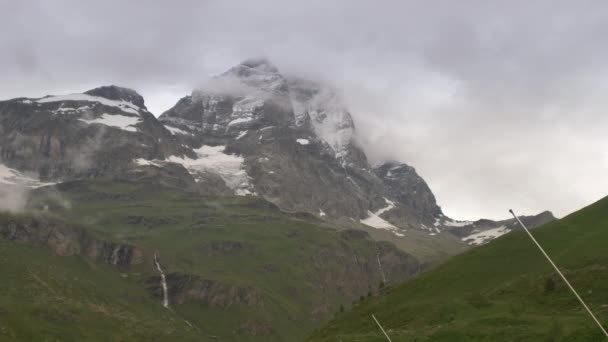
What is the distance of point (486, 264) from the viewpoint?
452 ft

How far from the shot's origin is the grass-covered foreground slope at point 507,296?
85262 millimetres

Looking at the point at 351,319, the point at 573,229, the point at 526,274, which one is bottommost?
the point at 351,319

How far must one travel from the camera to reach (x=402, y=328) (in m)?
110

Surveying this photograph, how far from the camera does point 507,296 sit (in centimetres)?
10806

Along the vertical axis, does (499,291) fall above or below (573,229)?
below

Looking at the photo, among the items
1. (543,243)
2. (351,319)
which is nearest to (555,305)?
(543,243)

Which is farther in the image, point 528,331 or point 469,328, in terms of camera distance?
point 469,328

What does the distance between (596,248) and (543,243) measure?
659 inches

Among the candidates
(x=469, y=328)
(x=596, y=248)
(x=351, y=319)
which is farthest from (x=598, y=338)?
(x=351, y=319)

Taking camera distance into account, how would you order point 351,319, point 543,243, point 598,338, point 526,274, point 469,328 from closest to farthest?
point 598,338 → point 469,328 → point 526,274 → point 543,243 → point 351,319

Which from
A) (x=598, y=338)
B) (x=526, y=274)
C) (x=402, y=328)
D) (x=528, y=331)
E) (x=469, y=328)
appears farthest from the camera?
(x=526, y=274)

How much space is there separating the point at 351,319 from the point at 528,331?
6345 cm

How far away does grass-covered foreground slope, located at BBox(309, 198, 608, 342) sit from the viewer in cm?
8526

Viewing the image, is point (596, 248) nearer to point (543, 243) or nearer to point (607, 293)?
point (543, 243)
